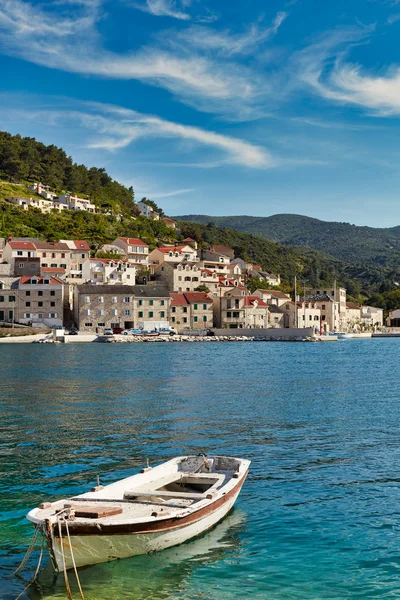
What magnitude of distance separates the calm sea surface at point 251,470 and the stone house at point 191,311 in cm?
6360

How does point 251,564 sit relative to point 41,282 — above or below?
below

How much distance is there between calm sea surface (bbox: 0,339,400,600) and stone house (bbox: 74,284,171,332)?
56.2 meters

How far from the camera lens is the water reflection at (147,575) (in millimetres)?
10031

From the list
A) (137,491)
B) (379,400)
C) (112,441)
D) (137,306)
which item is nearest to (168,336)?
(137,306)

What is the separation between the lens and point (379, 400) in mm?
31938

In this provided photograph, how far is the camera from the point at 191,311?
105688 mm

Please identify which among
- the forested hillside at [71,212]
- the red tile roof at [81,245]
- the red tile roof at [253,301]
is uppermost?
the forested hillside at [71,212]

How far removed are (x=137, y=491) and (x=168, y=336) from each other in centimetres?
8563

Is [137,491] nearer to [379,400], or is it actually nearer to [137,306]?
[379,400]

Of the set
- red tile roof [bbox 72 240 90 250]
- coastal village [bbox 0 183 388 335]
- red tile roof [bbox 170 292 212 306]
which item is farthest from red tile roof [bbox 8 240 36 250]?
red tile roof [bbox 170 292 212 306]

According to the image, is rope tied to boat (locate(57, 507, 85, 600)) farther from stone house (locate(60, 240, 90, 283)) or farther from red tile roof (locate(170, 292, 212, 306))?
stone house (locate(60, 240, 90, 283))

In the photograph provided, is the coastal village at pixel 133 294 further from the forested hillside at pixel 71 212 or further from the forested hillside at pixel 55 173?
the forested hillside at pixel 55 173

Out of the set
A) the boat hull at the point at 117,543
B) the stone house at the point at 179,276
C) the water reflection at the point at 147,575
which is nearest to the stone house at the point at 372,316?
the stone house at the point at 179,276

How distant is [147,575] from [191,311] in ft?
312
